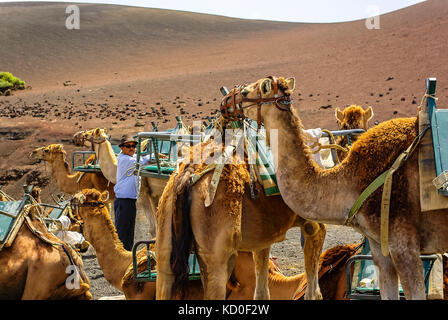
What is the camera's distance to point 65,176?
48.7 feet

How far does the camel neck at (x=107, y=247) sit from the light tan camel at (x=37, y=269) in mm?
498

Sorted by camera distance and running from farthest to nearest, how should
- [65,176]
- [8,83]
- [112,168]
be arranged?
[8,83]
[65,176]
[112,168]

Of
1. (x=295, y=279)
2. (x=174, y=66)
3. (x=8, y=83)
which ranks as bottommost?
(x=295, y=279)

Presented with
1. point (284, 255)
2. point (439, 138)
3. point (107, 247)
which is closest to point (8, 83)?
point (284, 255)

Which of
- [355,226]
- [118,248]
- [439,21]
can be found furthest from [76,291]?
[439,21]

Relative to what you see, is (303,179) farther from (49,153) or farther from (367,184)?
(49,153)

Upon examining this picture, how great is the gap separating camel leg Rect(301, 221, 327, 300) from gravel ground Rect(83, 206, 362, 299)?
3740 millimetres

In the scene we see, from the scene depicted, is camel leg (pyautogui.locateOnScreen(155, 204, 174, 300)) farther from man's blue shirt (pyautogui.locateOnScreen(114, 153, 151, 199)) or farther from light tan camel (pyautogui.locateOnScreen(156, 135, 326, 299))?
man's blue shirt (pyautogui.locateOnScreen(114, 153, 151, 199))

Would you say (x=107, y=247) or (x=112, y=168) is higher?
(x=112, y=168)

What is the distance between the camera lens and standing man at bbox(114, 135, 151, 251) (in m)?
8.68

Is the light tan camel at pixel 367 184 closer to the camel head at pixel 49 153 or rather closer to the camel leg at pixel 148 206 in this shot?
the camel leg at pixel 148 206

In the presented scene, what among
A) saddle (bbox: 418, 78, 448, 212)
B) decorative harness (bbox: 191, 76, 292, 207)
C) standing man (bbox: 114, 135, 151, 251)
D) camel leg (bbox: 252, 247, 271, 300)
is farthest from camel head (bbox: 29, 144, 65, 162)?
saddle (bbox: 418, 78, 448, 212)

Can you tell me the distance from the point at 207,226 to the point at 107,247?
2167 millimetres

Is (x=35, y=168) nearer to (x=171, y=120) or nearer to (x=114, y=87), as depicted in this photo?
(x=171, y=120)
